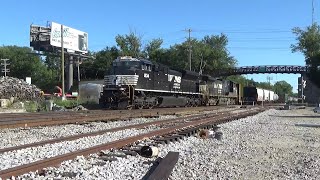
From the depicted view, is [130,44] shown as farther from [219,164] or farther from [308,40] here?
[219,164]

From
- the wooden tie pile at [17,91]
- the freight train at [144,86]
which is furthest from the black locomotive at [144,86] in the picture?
the wooden tie pile at [17,91]

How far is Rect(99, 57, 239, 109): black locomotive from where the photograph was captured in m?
26.2

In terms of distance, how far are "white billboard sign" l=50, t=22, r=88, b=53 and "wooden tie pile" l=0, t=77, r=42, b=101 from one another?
3369 centimetres

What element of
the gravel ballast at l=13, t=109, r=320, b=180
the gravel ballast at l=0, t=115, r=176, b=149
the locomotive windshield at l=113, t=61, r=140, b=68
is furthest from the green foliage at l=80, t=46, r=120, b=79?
the gravel ballast at l=13, t=109, r=320, b=180

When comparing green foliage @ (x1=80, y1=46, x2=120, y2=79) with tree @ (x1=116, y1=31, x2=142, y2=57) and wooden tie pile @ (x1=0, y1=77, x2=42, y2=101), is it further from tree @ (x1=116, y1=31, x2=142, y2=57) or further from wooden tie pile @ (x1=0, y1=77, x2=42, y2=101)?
wooden tie pile @ (x1=0, y1=77, x2=42, y2=101)

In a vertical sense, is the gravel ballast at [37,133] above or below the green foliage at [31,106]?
below

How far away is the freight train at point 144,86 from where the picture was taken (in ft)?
86.0

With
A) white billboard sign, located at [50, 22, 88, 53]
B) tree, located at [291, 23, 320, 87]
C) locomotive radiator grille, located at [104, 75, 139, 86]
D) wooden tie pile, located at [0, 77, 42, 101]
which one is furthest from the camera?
tree, located at [291, 23, 320, 87]

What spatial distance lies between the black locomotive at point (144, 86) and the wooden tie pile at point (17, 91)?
897cm

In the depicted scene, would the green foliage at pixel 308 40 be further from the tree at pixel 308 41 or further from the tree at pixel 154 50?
the tree at pixel 154 50

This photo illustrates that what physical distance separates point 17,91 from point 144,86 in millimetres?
12283

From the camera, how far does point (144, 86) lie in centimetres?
2723

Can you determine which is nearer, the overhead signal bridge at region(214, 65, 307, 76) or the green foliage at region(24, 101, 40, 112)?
the green foliage at region(24, 101, 40, 112)

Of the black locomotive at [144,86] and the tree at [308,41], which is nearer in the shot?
the black locomotive at [144,86]
